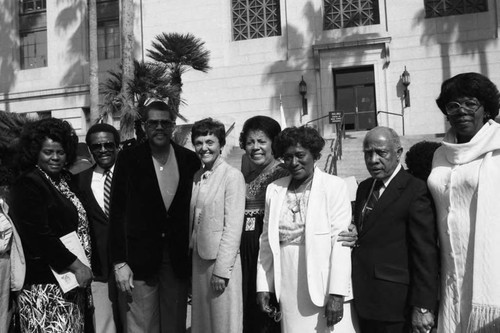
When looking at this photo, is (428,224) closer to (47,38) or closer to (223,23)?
(223,23)

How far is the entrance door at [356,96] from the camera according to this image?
19.0 metres

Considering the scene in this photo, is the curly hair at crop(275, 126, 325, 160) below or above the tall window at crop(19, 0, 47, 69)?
below

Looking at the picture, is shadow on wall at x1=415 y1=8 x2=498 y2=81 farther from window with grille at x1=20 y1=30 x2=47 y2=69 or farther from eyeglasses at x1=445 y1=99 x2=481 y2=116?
window with grille at x1=20 y1=30 x2=47 y2=69

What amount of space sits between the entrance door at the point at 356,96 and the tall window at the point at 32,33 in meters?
14.2

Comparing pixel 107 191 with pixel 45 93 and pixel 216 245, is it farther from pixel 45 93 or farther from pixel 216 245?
pixel 45 93

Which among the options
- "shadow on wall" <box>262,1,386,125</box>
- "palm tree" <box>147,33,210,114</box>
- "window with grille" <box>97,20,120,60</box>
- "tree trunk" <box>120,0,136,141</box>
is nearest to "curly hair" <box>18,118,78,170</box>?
"tree trunk" <box>120,0,136,141</box>

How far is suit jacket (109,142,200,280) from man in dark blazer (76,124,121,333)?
0.25m

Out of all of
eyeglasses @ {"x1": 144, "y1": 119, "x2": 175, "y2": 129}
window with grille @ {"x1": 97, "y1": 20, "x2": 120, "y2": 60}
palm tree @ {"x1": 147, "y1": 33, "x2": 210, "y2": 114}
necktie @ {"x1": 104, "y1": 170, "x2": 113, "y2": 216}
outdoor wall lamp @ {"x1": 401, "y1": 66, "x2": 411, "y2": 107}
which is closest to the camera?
eyeglasses @ {"x1": 144, "y1": 119, "x2": 175, "y2": 129}

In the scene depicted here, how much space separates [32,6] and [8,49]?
2.42 meters

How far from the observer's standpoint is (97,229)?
4262 mm

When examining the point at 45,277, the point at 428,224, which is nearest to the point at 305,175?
the point at 428,224

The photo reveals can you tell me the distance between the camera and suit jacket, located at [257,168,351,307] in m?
3.32

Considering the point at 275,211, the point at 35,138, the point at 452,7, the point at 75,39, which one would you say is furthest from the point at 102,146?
the point at 75,39

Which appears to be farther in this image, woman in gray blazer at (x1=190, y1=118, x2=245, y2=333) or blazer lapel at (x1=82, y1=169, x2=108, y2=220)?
blazer lapel at (x1=82, y1=169, x2=108, y2=220)
